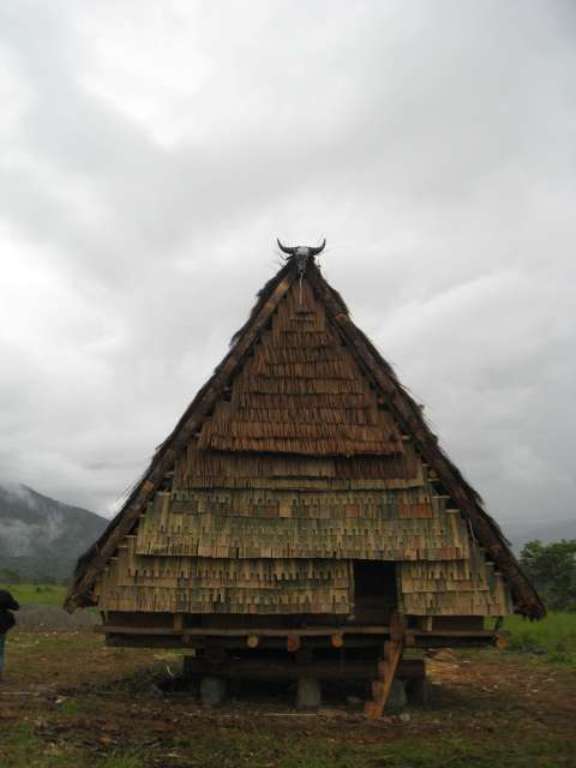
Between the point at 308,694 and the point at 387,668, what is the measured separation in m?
1.40

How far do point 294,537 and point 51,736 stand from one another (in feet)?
13.7

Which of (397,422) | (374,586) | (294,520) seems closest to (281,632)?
(294,520)

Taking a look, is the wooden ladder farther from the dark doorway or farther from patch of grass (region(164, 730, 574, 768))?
the dark doorway

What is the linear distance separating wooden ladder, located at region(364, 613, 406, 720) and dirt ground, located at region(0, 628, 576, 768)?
0.72ft

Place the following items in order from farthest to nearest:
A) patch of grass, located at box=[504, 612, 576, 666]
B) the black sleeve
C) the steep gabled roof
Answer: patch of grass, located at box=[504, 612, 576, 666]
the black sleeve
the steep gabled roof

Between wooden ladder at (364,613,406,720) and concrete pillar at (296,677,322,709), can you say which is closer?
wooden ladder at (364,613,406,720)

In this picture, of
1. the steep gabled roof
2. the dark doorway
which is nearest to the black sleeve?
the steep gabled roof

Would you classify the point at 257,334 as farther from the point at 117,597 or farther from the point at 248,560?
the point at 117,597

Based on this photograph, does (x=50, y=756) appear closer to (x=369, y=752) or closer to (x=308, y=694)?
(x=369, y=752)

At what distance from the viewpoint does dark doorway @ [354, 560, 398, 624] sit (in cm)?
1227

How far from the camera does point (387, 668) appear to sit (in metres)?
10.5

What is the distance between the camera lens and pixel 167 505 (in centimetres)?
1064

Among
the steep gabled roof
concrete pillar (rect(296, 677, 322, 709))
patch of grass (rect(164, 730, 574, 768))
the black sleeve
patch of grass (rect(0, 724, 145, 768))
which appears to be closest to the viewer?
patch of grass (rect(0, 724, 145, 768))

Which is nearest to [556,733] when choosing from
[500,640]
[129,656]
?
[500,640]
